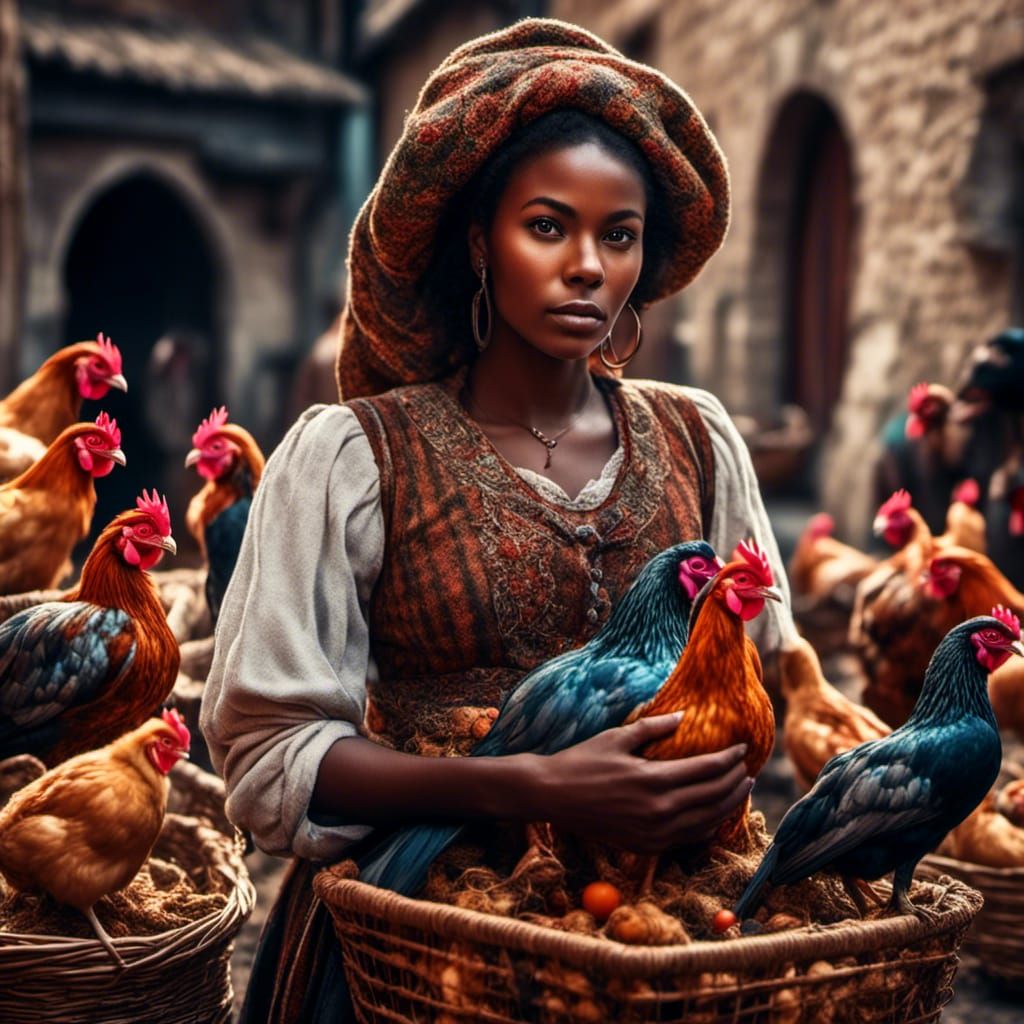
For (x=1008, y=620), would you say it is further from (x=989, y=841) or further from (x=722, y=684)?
(x=989, y=841)

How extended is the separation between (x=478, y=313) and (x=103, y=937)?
1353 mm

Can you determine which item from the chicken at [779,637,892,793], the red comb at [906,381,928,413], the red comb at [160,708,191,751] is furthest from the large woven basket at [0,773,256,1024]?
the red comb at [906,381,928,413]

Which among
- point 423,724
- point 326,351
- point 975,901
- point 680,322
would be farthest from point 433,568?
point 680,322

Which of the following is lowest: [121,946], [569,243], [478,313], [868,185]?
[121,946]

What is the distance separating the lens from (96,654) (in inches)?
125

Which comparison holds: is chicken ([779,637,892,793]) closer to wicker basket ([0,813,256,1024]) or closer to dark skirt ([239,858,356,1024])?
wicker basket ([0,813,256,1024])

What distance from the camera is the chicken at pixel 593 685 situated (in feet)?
7.15

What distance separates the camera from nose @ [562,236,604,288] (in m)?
2.45

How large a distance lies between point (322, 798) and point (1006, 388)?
133 inches

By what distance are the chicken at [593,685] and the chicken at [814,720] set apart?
1.82 m

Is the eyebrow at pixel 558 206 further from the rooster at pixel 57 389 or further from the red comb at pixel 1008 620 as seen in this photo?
the rooster at pixel 57 389

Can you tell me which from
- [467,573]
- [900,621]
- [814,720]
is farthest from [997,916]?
[467,573]

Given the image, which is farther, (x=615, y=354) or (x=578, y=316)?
(x=615, y=354)

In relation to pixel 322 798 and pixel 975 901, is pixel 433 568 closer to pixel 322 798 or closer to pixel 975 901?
pixel 322 798
